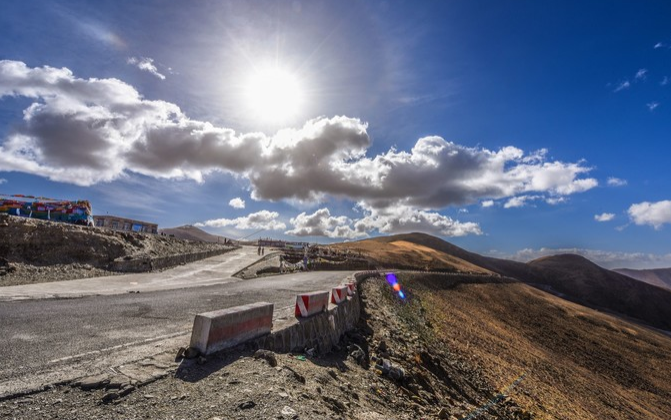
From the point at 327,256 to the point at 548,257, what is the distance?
12531 cm

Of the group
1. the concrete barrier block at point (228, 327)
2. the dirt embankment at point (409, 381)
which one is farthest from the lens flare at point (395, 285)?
the concrete barrier block at point (228, 327)

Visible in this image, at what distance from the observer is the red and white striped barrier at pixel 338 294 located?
12.5 m

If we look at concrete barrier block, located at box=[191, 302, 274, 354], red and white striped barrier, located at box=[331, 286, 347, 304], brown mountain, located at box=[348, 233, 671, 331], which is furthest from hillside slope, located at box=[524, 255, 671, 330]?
concrete barrier block, located at box=[191, 302, 274, 354]

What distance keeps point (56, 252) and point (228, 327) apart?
20135 millimetres

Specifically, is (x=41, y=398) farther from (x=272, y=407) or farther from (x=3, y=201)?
(x=3, y=201)

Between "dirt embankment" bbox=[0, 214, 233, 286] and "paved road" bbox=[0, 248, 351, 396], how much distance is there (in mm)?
7304

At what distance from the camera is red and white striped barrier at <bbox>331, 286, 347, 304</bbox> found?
12.5 m

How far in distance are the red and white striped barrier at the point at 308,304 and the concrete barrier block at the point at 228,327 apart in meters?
2.00

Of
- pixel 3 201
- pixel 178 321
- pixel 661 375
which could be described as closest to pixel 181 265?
pixel 3 201

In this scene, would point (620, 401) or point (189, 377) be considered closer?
point (189, 377)

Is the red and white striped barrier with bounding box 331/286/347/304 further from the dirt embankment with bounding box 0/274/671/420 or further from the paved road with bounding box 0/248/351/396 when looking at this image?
the paved road with bounding box 0/248/351/396

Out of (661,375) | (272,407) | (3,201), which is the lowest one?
(661,375)

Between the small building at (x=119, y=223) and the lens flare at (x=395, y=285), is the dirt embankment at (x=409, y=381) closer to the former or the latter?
the lens flare at (x=395, y=285)

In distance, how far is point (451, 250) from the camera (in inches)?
5310
